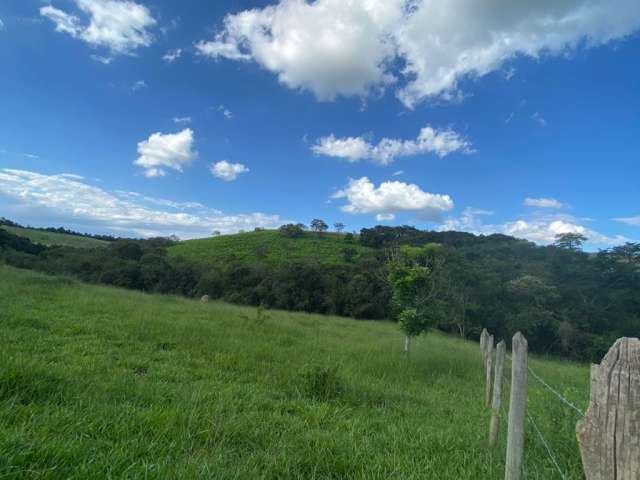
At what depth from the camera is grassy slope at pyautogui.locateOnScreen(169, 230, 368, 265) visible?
5050 centimetres

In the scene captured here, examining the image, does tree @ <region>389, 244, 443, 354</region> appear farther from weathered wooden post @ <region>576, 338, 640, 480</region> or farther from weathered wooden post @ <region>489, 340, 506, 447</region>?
weathered wooden post @ <region>576, 338, 640, 480</region>

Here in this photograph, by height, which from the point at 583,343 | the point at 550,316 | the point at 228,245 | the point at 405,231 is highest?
the point at 405,231

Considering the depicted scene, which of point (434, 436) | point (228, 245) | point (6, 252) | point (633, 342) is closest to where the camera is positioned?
point (633, 342)

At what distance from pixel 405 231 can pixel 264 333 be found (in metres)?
52.1

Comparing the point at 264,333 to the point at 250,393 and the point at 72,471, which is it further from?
the point at 72,471

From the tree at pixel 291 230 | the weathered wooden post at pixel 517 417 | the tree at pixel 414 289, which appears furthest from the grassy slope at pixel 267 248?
the weathered wooden post at pixel 517 417

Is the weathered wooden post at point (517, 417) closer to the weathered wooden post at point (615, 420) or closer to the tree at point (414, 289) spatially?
the weathered wooden post at point (615, 420)

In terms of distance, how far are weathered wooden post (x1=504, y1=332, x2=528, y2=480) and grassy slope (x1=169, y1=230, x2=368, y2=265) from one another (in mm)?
44034

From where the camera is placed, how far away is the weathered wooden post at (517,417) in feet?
8.58

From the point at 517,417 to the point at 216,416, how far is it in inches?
120

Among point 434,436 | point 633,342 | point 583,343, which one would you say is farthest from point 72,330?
point 583,343

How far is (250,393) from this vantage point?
5.19 m

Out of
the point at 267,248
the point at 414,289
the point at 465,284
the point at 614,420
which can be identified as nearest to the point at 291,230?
the point at 267,248

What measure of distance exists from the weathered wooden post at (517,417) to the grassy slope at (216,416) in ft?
2.25
